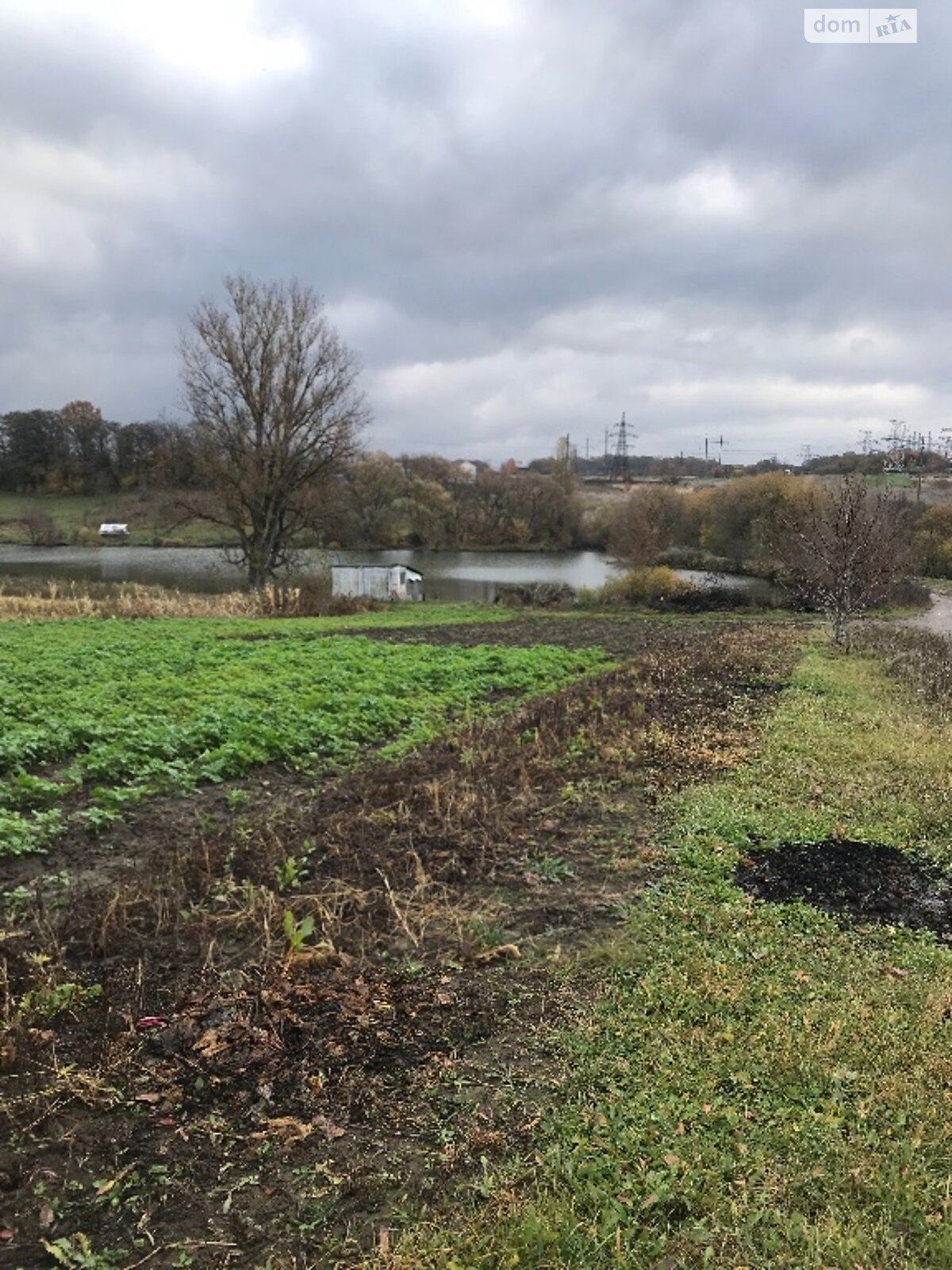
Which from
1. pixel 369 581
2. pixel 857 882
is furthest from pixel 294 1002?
pixel 369 581

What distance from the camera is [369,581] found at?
37.5m

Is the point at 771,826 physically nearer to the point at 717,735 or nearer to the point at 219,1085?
the point at 717,735

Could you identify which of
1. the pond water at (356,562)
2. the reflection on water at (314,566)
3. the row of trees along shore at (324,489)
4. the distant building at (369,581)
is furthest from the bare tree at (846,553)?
the reflection on water at (314,566)

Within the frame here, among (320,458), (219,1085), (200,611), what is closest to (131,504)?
(320,458)

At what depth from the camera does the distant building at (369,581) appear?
37094 mm

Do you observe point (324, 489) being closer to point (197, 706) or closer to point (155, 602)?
point (155, 602)

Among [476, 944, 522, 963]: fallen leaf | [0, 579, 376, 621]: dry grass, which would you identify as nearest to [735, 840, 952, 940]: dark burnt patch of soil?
[476, 944, 522, 963]: fallen leaf

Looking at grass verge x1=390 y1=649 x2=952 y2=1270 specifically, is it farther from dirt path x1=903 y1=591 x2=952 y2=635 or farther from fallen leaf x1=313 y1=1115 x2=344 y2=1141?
dirt path x1=903 y1=591 x2=952 y2=635

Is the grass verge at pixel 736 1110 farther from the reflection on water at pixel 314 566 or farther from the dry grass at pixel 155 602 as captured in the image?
the reflection on water at pixel 314 566

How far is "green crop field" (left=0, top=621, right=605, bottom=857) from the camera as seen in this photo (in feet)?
25.0

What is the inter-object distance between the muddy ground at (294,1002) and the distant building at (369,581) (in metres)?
29.2

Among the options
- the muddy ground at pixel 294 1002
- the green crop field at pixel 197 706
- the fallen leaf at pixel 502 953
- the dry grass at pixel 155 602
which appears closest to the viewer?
the muddy ground at pixel 294 1002

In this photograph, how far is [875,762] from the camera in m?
8.45

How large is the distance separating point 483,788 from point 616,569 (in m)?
44.5
